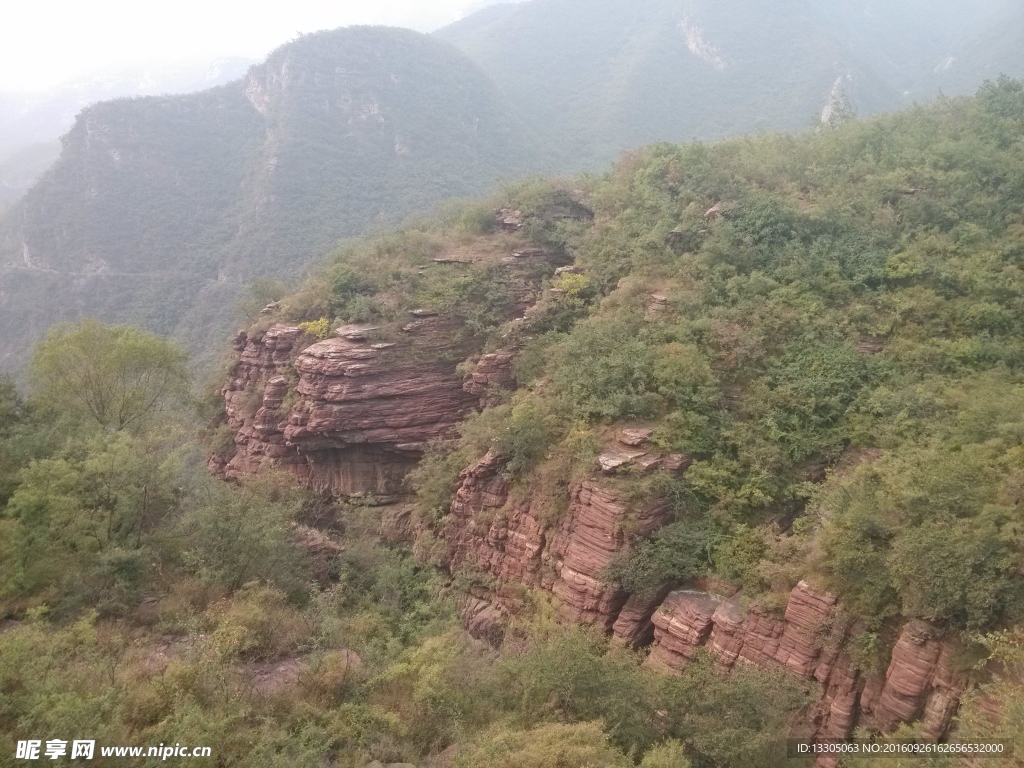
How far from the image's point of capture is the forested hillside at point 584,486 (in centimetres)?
854

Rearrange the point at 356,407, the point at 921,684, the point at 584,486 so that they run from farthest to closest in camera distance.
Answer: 1. the point at 356,407
2. the point at 584,486
3. the point at 921,684

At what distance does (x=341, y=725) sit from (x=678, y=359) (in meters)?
10.6

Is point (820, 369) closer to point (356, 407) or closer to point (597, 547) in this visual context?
point (597, 547)

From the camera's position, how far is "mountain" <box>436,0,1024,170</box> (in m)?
57.8

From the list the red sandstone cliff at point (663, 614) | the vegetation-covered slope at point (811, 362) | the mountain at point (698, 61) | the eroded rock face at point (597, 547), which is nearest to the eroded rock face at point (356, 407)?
the vegetation-covered slope at point (811, 362)

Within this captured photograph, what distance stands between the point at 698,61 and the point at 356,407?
7271 centimetres

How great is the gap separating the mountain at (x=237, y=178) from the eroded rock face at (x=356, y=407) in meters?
23.3

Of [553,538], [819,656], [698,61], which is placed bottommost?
[553,538]

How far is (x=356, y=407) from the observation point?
19078mm

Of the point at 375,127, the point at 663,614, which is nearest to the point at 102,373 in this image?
the point at 663,614

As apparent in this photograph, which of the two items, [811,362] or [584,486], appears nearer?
[584,486]

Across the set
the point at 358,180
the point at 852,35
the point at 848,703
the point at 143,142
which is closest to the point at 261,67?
the point at 143,142

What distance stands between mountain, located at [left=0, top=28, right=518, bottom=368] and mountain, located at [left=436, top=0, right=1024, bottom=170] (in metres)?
10.3

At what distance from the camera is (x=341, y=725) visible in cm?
826
